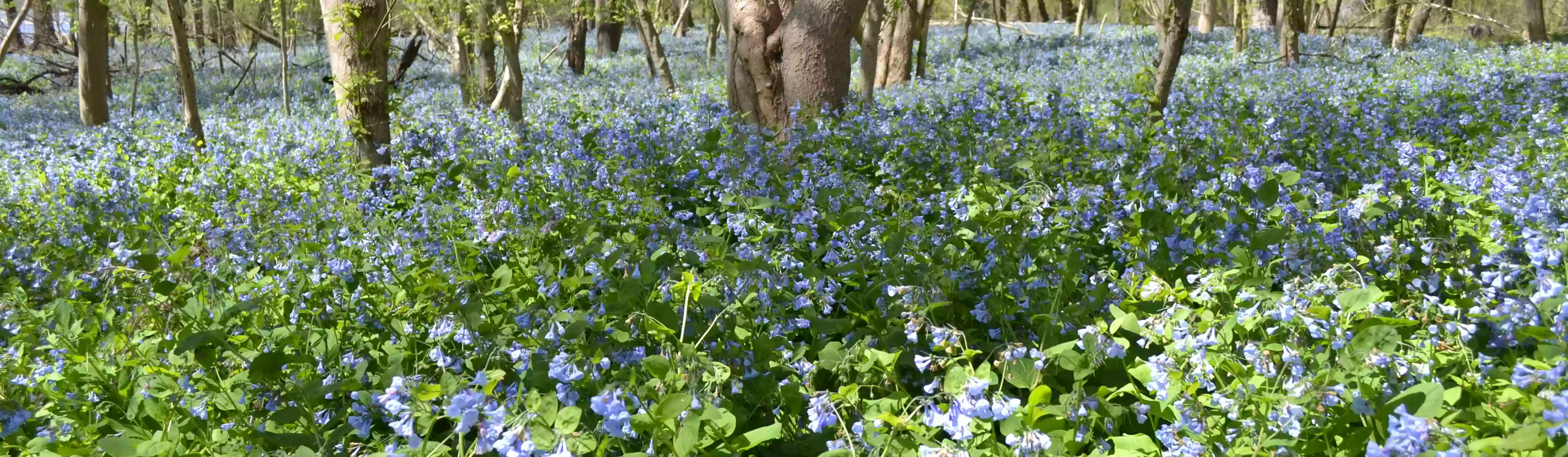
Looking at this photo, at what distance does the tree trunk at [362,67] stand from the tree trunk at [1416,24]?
46.5ft

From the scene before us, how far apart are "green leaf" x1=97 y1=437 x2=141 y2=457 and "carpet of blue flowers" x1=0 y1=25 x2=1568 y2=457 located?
3cm

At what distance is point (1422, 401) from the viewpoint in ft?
5.11

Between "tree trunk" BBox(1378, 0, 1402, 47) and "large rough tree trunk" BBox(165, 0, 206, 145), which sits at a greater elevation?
"tree trunk" BBox(1378, 0, 1402, 47)

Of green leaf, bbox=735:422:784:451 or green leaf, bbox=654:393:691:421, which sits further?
green leaf, bbox=735:422:784:451

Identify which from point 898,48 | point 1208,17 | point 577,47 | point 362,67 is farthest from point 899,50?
point 1208,17

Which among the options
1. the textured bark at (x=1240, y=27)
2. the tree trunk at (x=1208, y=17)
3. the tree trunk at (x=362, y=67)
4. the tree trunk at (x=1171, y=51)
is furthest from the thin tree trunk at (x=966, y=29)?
the tree trunk at (x=362, y=67)

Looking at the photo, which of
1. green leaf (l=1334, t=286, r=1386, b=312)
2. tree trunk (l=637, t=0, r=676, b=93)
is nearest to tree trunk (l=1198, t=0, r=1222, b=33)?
tree trunk (l=637, t=0, r=676, b=93)

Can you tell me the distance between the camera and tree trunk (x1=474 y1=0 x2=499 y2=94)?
8711 mm

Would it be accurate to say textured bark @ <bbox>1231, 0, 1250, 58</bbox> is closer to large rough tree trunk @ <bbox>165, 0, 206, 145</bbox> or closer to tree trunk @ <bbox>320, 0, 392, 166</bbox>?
tree trunk @ <bbox>320, 0, 392, 166</bbox>

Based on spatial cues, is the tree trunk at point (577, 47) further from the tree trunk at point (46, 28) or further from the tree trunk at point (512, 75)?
the tree trunk at point (46, 28)

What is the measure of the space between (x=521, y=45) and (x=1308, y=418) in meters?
20.3

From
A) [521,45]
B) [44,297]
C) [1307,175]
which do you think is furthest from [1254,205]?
[521,45]

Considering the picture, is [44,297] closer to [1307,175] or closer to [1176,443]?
[1176,443]

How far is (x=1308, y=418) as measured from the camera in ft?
5.59
